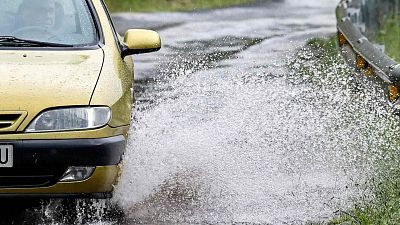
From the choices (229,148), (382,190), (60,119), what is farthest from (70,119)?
(229,148)

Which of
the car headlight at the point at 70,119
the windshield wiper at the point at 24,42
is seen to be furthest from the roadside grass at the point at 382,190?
the windshield wiper at the point at 24,42

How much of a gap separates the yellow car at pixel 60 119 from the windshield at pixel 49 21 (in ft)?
0.54

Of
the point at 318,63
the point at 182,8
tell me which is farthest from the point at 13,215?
the point at 182,8

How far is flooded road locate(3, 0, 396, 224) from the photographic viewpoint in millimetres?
6660

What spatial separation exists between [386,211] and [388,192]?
466mm

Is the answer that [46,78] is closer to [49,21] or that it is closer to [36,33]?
[36,33]

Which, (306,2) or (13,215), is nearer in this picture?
(13,215)

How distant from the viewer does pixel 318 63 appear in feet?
45.0

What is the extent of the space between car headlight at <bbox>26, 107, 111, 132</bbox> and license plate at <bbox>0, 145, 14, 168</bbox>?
15 cm

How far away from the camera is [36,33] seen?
7.01 metres

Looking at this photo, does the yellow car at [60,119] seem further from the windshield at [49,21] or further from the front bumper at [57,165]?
the windshield at [49,21]

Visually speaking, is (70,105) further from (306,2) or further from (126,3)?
(306,2)

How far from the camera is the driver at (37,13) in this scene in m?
7.12

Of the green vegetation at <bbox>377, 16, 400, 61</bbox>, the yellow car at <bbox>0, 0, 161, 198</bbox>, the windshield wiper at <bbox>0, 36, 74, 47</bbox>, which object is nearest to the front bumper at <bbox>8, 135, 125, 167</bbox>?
the yellow car at <bbox>0, 0, 161, 198</bbox>
